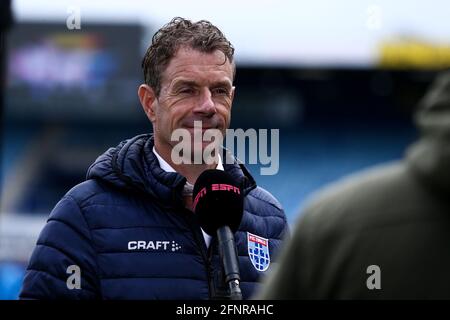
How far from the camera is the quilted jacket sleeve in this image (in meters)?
2.26

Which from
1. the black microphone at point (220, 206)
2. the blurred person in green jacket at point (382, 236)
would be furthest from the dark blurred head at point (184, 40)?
the blurred person in green jacket at point (382, 236)

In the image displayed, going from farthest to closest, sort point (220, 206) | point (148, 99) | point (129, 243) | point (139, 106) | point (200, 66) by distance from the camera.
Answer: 1. point (139, 106)
2. point (148, 99)
3. point (200, 66)
4. point (129, 243)
5. point (220, 206)

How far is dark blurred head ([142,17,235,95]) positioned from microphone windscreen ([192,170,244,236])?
330 millimetres

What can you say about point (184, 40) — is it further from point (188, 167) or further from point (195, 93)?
point (188, 167)

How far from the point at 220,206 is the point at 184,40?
0.47 m

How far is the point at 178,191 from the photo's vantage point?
7.85 feet

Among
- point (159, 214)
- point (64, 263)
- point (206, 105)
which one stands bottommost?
point (64, 263)

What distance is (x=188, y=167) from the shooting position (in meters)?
2.48

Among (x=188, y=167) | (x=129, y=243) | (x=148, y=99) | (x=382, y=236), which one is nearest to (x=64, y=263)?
(x=129, y=243)

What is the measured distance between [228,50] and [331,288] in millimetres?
1124

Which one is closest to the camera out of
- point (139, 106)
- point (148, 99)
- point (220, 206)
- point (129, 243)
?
point (220, 206)
